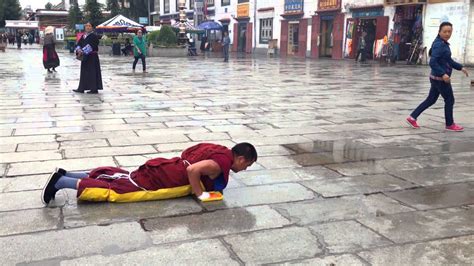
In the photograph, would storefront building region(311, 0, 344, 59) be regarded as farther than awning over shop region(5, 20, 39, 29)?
No

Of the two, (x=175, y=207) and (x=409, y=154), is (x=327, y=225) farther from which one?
(x=409, y=154)

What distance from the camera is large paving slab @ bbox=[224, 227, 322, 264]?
3.02 meters

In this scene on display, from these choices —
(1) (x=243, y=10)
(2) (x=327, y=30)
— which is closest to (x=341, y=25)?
(2) (x=327, y=30)

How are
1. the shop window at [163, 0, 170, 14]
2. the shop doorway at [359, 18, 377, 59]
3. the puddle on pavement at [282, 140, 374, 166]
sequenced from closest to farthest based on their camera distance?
the puddle on pavement at [282, 140, 374, 166] → the shop doorway at [359, 18, 377, 59] → the shop window at [163, 0, 170, 14]

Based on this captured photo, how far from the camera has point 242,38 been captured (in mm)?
39625

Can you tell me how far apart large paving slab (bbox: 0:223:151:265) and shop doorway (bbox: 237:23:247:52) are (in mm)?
36633

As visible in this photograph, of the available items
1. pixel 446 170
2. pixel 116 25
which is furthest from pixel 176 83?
pixel 116 25

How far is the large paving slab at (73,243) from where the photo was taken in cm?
301

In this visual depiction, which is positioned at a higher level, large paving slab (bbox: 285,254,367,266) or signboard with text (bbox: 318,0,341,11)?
signboard with text (bbox: 318,0,341,11)

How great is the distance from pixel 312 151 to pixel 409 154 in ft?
3.56

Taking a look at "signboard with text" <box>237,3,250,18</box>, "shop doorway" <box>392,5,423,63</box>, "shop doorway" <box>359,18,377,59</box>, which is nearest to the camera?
"shop doorway" <box>392,5,423,63</box>

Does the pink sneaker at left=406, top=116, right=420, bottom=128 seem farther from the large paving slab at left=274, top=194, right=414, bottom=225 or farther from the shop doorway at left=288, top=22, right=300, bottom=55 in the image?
the shop doorway at left=288, top=22, right=300, bottom=55

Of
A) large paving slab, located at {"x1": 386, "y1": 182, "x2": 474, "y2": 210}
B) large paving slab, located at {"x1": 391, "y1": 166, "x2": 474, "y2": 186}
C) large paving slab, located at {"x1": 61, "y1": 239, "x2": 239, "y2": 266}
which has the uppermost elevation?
large paving slab, located at {"x1": 391, "y1": 166, "x2": 474, "y2": 186}

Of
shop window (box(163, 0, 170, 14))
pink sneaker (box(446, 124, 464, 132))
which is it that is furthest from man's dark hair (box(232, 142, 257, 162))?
shop window (box(163, 0, 170, 14))
